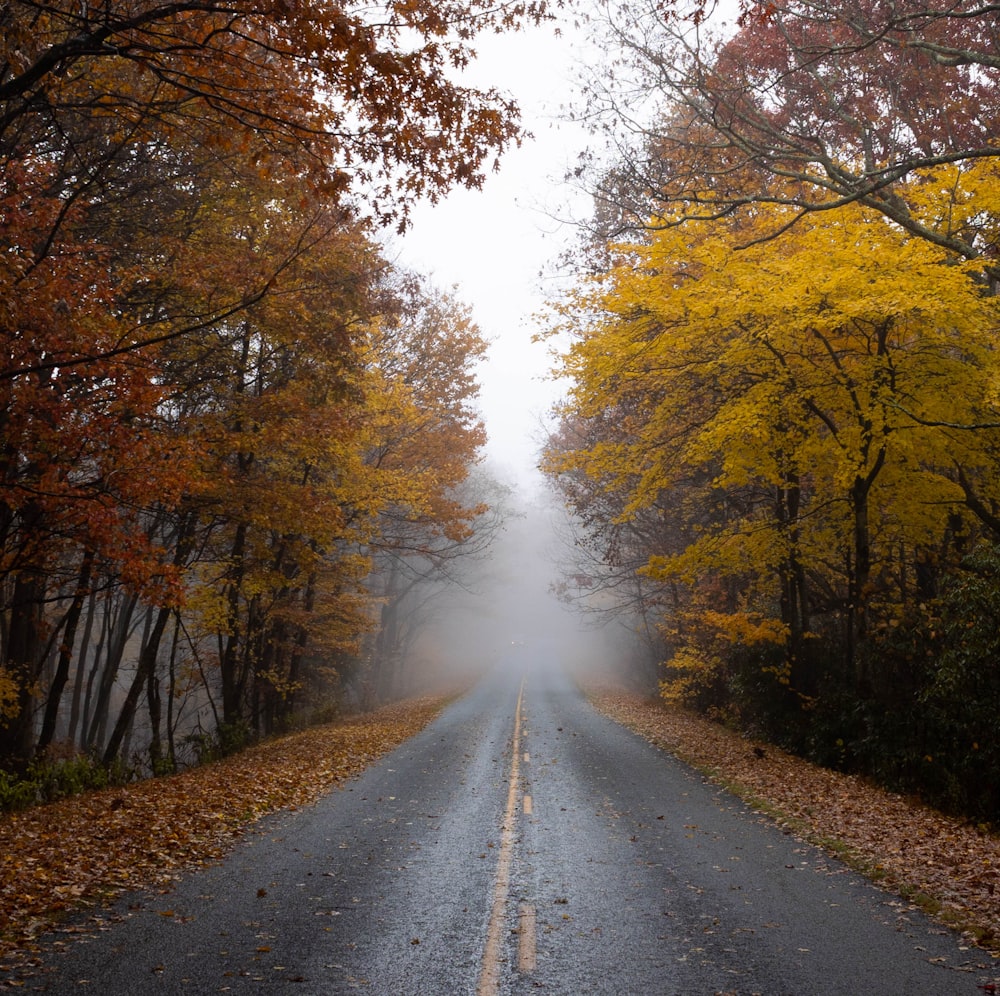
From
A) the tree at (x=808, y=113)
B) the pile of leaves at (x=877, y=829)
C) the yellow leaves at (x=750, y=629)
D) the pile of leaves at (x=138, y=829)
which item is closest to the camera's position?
the pile of leaves at (x=138, y=829)

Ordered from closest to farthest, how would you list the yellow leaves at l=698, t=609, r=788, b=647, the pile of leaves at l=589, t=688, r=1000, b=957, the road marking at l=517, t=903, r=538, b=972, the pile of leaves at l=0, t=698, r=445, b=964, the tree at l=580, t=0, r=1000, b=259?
1. the road marking at l=517, t=903, r=538, b=972
2. the pile of leaves at l=0, t=698, r=445, b=964
3. the pile of leaves at l=589, t=688, r=1000, b=957
4. the tree at l=580, t=0, r=1000, b=259
5. the yellow leaves at l=698, t=609, r=788, b=647

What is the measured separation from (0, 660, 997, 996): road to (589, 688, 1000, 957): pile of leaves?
40 cm

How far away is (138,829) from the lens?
365 inches

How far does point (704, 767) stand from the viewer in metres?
→ 15.0

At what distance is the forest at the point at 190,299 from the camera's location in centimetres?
696

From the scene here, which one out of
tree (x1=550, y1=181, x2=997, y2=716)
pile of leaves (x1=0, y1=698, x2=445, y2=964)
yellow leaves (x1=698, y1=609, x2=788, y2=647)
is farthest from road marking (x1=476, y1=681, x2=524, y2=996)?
yellow leaves (x1=698, y1=609, x2=788, y2=647)

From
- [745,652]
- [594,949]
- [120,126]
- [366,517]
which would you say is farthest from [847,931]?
[366,517]

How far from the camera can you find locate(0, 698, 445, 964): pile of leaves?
22.0 feet

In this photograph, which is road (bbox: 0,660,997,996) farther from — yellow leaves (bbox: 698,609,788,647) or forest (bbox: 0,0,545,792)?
yellow leaves (bbox: 698,609,788,647)

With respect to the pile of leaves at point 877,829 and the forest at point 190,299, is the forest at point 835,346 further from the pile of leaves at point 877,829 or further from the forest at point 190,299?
the forest at point 190,299

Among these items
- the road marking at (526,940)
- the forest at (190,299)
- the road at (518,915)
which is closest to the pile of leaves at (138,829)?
the road at (518,915)

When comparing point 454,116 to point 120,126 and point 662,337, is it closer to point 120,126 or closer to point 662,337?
point 120,126

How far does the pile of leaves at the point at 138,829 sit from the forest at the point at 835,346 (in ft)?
26.3

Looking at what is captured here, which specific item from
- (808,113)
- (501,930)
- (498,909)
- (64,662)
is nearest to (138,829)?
(498,909)
